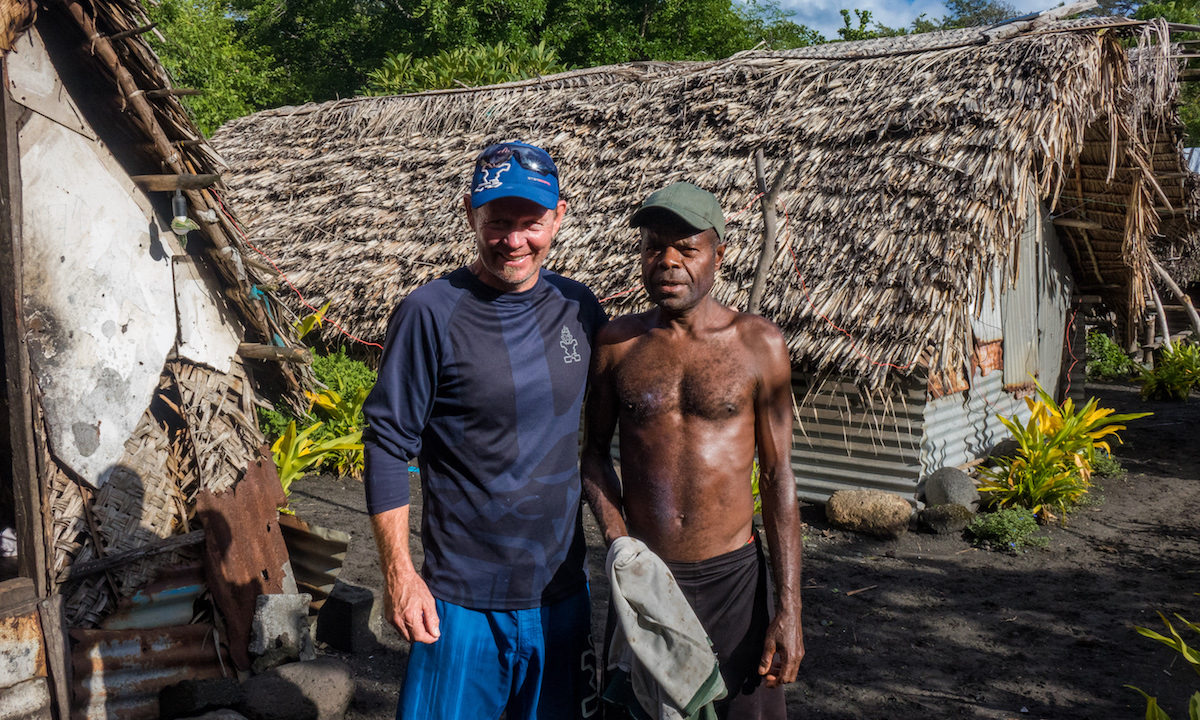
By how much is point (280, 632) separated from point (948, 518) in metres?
5.20

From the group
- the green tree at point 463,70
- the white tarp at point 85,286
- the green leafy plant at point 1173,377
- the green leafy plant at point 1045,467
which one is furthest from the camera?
the green tree at point 463,70

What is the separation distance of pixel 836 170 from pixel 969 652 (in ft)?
14.5

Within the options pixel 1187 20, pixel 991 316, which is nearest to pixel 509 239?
pixel 991 316

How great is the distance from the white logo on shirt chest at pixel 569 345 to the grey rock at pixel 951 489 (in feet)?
17.3

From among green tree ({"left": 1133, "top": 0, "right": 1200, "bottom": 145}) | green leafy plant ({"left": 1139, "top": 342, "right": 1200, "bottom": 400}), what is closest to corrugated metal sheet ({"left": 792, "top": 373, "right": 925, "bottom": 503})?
green leafy plant ({"left": 1139, "top": 342, "right": 1200, "bottom": 400})

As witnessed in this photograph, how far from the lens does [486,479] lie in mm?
2291

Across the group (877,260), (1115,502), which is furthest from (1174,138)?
(877,260)

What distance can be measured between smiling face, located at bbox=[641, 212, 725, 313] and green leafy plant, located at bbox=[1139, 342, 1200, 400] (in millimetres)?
13086

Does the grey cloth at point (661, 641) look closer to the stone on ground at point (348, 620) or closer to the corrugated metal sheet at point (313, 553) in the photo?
the corrugated metal sheet at point (313, 553)

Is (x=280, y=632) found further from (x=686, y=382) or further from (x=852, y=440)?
(x=852, y=440)

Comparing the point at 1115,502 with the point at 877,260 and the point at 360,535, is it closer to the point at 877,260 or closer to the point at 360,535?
the point at 877,260

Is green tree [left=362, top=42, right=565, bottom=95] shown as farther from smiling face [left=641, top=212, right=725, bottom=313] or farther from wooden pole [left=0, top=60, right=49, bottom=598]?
smiling face [left=641, top=212, right=725, bottom=313]

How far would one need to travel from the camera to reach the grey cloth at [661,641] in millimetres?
2150

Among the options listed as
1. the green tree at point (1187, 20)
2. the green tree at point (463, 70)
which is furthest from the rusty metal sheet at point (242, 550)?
the green tree at point (1187, 20)
